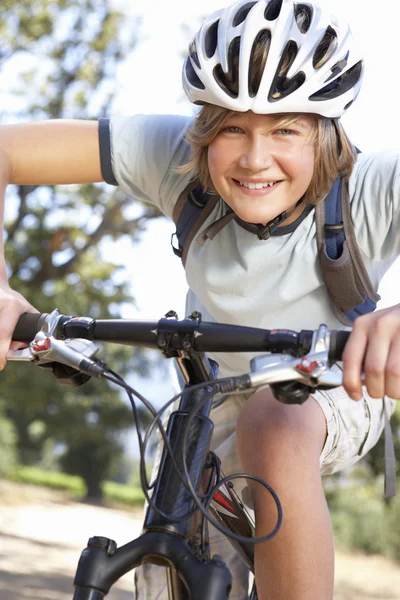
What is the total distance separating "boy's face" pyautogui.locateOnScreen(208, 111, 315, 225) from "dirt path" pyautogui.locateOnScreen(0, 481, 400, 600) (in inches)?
214

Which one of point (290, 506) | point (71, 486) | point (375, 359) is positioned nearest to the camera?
point (375, 359)

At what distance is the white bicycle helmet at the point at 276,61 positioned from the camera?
2.28 metres

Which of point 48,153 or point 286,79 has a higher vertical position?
point 286,79

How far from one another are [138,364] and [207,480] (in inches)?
580

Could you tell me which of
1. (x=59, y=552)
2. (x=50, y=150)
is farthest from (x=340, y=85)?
(x=59, y=552)

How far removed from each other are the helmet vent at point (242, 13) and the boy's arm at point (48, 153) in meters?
0.56

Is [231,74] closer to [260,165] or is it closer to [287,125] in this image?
[287,125]

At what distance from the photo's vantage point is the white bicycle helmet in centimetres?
228

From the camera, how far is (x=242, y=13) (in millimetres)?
2506

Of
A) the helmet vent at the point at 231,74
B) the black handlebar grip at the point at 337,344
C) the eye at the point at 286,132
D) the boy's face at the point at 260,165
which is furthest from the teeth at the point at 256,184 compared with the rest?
the black handlebar grip at the point at 337,344

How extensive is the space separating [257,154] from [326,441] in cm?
79

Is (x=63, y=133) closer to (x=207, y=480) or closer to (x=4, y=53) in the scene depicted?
(x=207, y=480)

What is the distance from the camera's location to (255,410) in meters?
2.12

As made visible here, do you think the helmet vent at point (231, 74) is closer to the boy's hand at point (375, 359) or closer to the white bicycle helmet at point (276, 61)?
the white bicycle helmet at point (276, 61)
